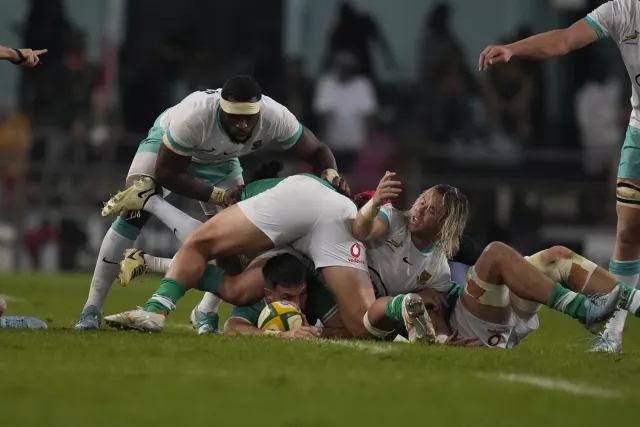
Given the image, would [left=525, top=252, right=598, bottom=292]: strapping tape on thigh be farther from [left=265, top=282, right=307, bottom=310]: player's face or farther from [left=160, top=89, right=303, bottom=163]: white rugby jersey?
[left=160, top=89, right=303, bottom=163]: white rugby jersey

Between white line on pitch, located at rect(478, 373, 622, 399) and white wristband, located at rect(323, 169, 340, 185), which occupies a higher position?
white wristband, located at rect(323, 169, 340, 185)

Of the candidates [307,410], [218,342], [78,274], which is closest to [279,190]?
[218,342]

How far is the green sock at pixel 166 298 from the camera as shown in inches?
308

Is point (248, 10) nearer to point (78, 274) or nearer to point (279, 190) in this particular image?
point (78, 274)

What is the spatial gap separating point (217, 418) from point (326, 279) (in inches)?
135

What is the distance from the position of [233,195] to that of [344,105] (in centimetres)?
807

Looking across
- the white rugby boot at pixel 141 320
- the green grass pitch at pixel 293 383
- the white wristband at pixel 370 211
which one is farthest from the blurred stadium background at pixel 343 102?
the green grass pitch at pixel 293 383

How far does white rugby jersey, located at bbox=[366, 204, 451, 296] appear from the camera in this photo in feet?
27.5

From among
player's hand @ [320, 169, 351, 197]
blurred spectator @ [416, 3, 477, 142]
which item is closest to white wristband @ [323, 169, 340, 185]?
player's hand @ [320, 169, 351, 197]

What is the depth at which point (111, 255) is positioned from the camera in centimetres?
941

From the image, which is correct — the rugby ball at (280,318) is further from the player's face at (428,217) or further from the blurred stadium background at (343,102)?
the blurred stadium background at (343,102)

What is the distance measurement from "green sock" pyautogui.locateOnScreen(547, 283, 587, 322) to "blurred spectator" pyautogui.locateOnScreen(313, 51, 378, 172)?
31.4 feet

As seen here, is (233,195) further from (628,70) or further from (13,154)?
(13,154)

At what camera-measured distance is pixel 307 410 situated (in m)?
5.09
